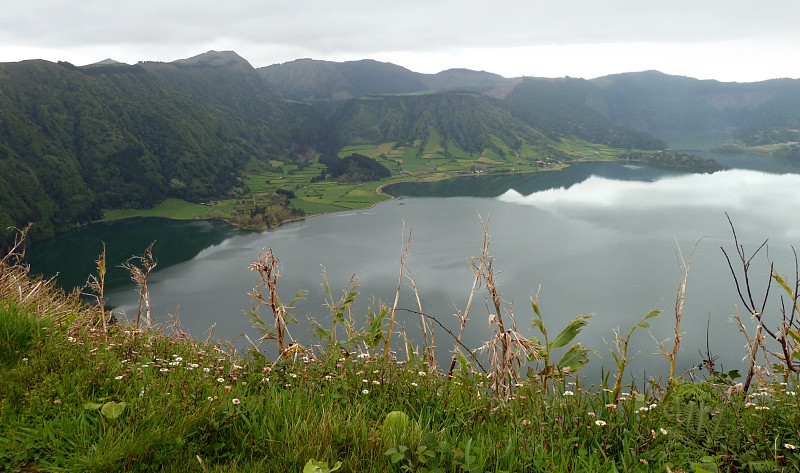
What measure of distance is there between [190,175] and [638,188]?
135 m

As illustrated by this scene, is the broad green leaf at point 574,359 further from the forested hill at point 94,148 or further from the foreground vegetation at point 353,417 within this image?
the forested hill at point 94,148

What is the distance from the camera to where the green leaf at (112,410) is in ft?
9.63

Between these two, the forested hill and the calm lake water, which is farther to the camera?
the forested hill

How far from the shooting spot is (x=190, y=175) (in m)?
144

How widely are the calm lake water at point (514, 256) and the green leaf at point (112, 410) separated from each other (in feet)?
78.2

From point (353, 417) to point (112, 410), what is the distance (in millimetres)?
1575

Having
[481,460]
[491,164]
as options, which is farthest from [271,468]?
[491,164]

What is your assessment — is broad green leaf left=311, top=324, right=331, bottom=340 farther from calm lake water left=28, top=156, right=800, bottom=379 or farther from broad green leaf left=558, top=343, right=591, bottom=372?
calm lake water left=28, top=156, right=800, bottom=379

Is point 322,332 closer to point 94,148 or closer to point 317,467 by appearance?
point 317,467

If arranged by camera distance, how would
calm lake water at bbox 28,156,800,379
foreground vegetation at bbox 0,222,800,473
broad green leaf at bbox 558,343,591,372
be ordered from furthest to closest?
1. calm lake water at bbox 28,156,800,379
2. broad green leaf at bbox 558,343,591,372
3. foreground vegetation at bbox 0,222,800,473

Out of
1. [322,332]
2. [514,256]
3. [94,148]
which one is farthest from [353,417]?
[94,148]

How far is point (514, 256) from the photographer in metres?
66.2

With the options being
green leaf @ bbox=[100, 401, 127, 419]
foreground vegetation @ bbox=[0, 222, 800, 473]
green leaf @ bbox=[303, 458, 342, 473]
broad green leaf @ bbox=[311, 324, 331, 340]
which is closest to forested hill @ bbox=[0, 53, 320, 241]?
broad green leaf @ bbox=[311, 324, 331, 340]

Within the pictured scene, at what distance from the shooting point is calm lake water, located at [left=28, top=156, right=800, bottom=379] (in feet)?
143
